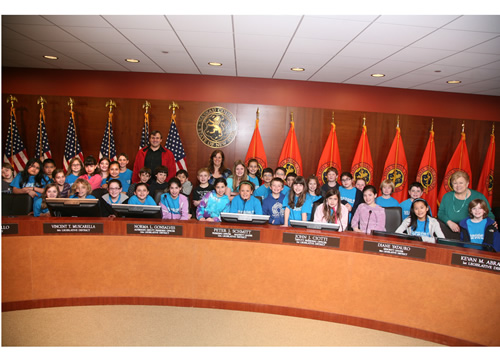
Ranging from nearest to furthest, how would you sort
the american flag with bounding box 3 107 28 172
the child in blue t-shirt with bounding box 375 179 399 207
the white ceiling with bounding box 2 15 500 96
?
the white ceiling with bounding box 2 15 500 96 < the child in blue t-shirt with bounding box 375 179 399 207 < the american flag with bounding box 3 107 28 172

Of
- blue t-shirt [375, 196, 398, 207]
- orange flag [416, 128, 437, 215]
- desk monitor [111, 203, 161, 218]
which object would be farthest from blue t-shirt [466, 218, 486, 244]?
desk monitor [111, 203, 161, 218]

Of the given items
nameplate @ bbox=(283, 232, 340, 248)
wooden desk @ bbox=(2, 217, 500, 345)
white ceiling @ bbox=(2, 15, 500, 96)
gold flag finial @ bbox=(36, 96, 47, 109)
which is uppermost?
white ceiling @ bbox=(2, 15, 500, 96)

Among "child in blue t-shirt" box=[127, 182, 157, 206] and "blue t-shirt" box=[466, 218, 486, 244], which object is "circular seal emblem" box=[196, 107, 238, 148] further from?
"blue t-shirt" box=[466, 218, 486, 244]

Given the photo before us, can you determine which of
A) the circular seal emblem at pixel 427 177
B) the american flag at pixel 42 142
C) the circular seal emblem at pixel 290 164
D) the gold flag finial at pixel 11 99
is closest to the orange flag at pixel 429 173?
the circular seal emblem at pixel 427 177

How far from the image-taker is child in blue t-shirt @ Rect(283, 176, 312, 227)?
12.3ft

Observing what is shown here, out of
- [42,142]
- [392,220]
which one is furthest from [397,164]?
[42,142]

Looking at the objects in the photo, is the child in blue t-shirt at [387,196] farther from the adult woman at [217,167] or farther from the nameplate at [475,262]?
the adult woman at [217,167]

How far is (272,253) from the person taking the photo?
307 centimetres

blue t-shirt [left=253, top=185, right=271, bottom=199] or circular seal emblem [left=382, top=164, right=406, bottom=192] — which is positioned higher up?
circular seal emblem [left=382, top=164, right=406, bottom=192]

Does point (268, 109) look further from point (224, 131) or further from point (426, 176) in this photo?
point (426, 176)

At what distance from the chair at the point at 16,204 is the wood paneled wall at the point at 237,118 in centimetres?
249

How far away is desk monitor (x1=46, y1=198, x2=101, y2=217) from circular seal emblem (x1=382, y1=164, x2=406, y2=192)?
516 centimetres

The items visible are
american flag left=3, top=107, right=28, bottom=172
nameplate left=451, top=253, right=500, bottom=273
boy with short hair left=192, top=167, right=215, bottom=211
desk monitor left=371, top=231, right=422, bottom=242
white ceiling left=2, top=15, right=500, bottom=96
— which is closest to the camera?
nameplate left=451, top=253, right=500, bottom=273

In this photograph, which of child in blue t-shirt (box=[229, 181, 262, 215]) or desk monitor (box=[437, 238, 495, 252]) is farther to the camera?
child in blue t-shirt (box=[229, 181, 262, 215])
